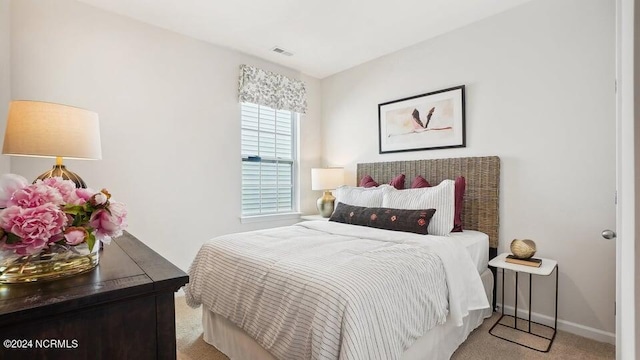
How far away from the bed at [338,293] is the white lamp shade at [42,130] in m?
1.02

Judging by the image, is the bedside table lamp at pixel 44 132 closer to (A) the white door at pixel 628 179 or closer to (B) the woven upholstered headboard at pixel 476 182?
(A) the white door at pixel 628 179

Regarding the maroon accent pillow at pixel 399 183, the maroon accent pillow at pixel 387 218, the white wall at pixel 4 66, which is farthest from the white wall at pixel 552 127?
the white wall at pixel 4 66

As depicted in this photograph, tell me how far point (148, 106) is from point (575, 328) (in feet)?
13.3

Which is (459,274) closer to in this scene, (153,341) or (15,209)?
(153,341)

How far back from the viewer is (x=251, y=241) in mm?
2045

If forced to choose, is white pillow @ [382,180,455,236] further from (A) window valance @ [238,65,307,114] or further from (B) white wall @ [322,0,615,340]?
(A) window valance @ [238,65,307,114]

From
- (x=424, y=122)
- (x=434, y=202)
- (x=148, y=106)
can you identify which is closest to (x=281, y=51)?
(x=148, y=106)

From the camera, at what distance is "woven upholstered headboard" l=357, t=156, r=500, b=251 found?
261 centimetres

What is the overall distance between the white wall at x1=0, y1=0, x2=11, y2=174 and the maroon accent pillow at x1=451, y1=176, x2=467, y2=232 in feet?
11.1

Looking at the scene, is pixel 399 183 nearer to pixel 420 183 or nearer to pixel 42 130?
pixel 420 183

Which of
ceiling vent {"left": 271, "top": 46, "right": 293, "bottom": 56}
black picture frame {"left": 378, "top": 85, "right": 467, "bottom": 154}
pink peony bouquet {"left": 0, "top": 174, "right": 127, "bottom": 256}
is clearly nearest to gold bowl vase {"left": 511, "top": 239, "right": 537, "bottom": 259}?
black picture frame {"left": 378, "top": 85, "right": 467, "bottom": 154}

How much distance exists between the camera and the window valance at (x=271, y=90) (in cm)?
340

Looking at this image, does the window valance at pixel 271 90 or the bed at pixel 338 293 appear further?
the window valance at pixel 271 90

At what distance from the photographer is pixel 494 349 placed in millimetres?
2010
